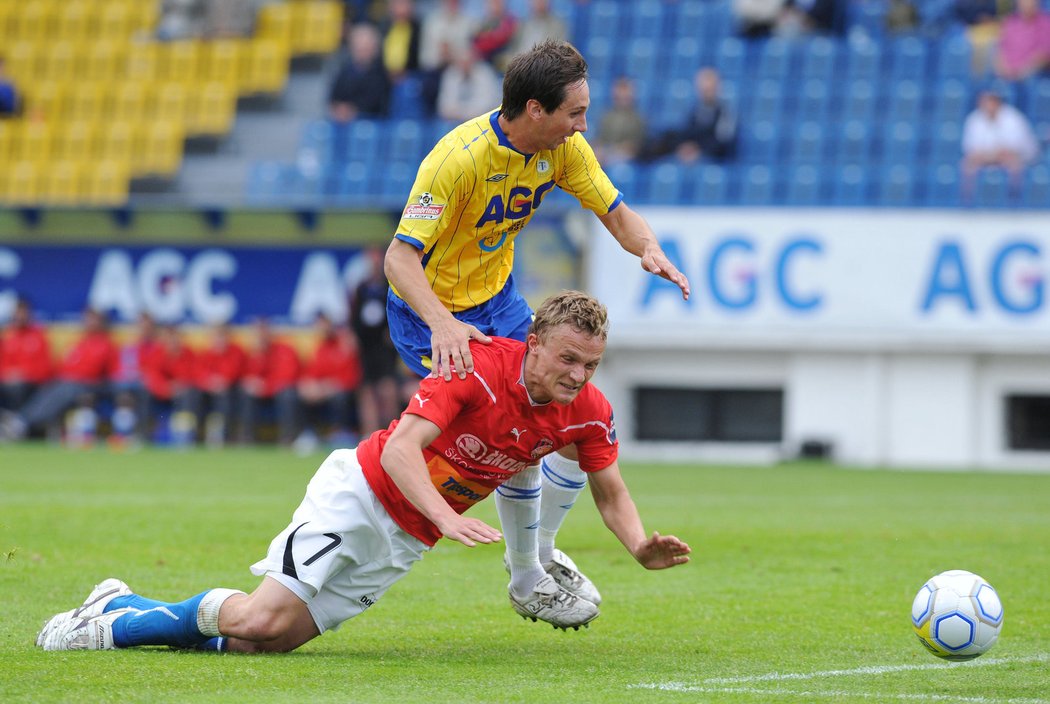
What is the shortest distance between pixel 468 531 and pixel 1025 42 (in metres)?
14.9

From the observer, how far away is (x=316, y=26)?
22.4 metres

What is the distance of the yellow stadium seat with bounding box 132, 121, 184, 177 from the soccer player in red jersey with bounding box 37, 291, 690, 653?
53.4ft

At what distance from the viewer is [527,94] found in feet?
19.6

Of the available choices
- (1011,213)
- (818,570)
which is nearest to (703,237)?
(1011,213)

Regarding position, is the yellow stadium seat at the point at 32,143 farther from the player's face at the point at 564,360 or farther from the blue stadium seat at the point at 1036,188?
the player's face at the point at 564,360

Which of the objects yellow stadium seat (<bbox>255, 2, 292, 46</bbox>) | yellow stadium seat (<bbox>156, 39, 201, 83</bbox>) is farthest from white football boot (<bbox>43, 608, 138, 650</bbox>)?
yellow stadium seat (<bbox>156, 39, 201, 83</bbox>)

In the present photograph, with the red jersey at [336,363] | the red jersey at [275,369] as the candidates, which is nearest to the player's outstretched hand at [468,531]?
the red jersey at [336,363]

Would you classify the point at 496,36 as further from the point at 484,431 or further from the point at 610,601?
the point at 484,431

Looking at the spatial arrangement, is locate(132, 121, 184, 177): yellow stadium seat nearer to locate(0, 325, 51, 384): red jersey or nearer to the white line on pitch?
locate(0, 325, 51, 384): red jersey

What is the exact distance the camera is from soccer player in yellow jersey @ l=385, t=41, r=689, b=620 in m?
5.88

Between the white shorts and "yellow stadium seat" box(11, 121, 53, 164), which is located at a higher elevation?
"yellow stadium seat" box(11, 121, 53, 164)

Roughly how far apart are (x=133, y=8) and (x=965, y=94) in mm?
11946

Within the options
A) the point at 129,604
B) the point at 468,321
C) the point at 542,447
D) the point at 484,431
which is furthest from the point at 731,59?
the point at 129,604

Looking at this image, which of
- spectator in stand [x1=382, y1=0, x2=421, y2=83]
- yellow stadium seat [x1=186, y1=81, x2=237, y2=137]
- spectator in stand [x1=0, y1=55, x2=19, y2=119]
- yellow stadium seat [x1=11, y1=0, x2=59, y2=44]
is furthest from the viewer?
yellow stadium seat [x1=11, y1=0, x2=59, y2=44]
